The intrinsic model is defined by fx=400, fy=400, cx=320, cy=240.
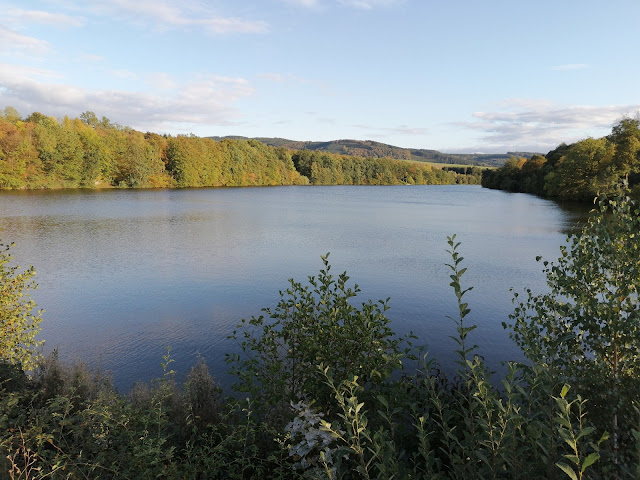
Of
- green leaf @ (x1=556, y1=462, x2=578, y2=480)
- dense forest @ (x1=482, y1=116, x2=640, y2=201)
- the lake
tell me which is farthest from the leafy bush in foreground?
dense forest @ (x1=482, y1=116, x2=640, y2=201)

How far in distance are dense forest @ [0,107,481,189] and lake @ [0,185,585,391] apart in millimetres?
35725

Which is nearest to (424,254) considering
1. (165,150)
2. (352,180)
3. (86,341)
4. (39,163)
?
(86,341)

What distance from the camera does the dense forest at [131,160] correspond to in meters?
73.0

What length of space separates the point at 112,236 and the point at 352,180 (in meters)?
128

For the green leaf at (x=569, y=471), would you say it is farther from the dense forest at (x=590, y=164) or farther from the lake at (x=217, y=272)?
the dense forest at (x=590, y=164)

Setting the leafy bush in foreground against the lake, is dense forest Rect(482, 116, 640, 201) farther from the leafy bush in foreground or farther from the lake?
the leafy bush in foreground

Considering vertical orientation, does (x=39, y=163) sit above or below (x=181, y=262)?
above

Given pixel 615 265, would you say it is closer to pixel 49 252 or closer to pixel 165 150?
pixel 49 252

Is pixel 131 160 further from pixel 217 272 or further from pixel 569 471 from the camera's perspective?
pixel 569 471

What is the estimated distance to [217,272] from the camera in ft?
71.5

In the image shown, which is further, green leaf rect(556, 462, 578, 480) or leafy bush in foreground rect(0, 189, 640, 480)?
leafy bush in foreground rect(0, 189, 640, 480)

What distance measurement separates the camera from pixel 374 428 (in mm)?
5293

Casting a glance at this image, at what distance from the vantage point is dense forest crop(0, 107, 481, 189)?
240ft

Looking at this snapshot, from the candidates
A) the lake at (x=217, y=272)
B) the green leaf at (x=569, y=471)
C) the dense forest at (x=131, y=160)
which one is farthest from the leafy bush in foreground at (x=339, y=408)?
A: the dense forest at (x=131, y=160)
